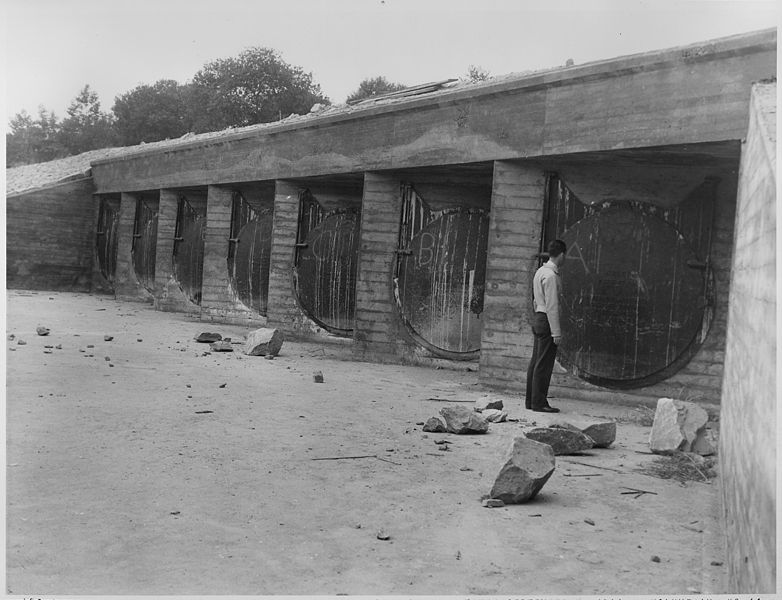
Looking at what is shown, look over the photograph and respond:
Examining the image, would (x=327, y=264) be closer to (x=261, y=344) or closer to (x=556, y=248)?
(x=261, y=344)

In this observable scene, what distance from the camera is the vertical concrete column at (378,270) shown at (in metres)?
11.6

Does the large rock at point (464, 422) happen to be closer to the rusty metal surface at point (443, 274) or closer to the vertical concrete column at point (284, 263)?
the rusty metal surface at point (443, 274)

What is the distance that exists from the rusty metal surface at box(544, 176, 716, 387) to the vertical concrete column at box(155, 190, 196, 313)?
37.2ft

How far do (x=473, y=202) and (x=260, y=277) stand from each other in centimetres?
581

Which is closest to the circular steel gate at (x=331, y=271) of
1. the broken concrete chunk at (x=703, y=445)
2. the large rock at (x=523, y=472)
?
the broken concrete chunk at (x=703, y=445)

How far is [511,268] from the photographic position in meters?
9.39

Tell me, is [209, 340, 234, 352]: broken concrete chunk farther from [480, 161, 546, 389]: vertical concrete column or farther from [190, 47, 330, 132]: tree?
[190, 47, 330, 132]: tree

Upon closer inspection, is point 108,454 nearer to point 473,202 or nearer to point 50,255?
point 473,202

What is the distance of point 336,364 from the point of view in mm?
11148

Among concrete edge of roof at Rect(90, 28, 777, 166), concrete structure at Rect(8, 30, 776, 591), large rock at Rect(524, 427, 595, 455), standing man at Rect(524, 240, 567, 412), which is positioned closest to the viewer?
concrete structure at Rect(8, 30, 776, 591)

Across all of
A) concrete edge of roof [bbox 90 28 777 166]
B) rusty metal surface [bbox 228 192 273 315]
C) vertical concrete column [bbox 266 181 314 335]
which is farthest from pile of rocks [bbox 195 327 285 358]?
rusty metal surface [bbox 228 192 273 315]

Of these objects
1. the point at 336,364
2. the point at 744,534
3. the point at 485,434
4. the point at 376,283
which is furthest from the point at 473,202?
the point at 744,534

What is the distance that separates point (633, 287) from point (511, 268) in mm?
1397

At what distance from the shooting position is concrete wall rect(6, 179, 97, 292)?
21.7 meters
